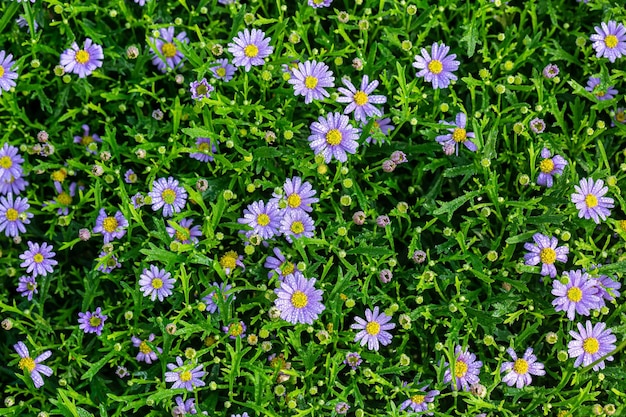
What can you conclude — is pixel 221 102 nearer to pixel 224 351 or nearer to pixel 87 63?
pixel 87 63

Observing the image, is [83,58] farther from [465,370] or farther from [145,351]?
[465,370]

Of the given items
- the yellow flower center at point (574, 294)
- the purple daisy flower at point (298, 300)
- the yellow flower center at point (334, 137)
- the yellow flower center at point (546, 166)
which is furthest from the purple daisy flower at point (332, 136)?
the yellow flower center at point (574, 294)

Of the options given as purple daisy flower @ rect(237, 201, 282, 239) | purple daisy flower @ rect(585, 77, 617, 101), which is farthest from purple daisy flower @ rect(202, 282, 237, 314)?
purple daisy flower @ rect(585, 77, 617, 101)

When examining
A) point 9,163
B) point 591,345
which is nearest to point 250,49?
point 9,163

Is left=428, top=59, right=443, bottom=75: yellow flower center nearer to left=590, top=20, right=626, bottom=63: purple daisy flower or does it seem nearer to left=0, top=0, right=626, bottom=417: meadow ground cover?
left=0, top=0, right=626, bottom=417: meadow ground cover

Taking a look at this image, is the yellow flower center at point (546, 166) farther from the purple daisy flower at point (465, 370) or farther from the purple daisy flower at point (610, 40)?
the purple daisy flower at point (465, 370)
